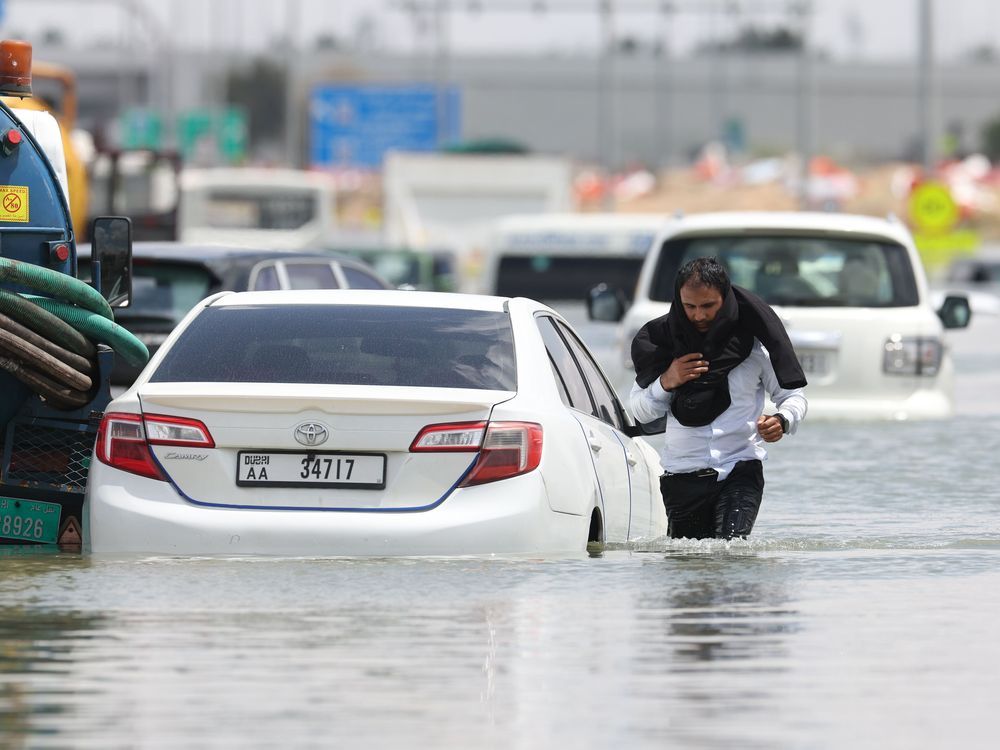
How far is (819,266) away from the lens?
1591 centimetres

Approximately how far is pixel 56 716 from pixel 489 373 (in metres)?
3.01

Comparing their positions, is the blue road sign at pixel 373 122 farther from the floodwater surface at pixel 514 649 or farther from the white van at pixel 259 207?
the floodwater surface at pixel 514 649

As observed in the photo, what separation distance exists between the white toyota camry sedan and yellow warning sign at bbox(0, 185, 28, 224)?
5.06 ft

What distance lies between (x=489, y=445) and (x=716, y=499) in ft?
6.30

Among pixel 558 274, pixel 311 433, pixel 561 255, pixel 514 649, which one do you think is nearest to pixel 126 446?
pixel 311 433

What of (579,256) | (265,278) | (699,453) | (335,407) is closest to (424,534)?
(335,407)

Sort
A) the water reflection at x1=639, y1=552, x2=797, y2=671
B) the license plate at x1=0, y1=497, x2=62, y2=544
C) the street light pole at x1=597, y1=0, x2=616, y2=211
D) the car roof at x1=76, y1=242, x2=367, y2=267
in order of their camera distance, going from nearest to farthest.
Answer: the water reflection at x1=639, y1=552, x2=797, y2=671 < the license plate at x1=0, y1=497, x2=62, y2=544 < the car roof at x1=76, y1=242, x2=367, y2=267 < the street light pole at x1=597, y1=0, x2=616, y2=211

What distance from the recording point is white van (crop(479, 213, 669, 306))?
33812mm

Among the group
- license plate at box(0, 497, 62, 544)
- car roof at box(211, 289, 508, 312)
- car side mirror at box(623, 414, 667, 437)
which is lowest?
license plate at box(0, 497, 62, 544)

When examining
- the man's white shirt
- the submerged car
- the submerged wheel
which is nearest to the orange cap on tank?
the man's white shirt

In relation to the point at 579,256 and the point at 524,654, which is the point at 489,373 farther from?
the point at 579,256

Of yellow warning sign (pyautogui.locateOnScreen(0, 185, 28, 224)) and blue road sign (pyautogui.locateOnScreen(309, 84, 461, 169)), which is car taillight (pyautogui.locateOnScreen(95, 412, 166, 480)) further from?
blue road sign (pyautogui.locateOnScreen(309, 84, 461, 169))

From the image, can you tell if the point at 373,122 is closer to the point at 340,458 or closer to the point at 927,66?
the point at 927,66

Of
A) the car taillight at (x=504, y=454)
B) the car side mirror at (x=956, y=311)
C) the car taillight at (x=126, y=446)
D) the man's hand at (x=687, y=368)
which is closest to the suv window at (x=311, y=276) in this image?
the car side mirror at (x=956, y=311)
